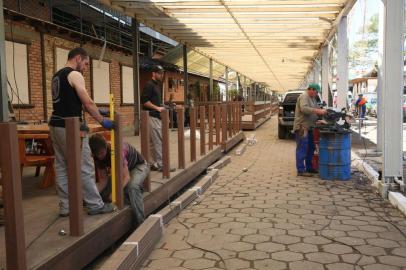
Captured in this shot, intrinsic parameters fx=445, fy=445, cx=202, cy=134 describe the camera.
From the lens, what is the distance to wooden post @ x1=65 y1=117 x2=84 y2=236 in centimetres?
355

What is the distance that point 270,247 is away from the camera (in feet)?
14.9

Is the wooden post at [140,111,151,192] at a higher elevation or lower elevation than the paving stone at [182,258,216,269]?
higher

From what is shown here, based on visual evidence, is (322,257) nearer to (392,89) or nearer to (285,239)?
(285,239)

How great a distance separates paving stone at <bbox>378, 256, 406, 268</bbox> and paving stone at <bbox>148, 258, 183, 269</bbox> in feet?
6.21

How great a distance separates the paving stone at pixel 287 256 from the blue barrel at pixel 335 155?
12.7ft

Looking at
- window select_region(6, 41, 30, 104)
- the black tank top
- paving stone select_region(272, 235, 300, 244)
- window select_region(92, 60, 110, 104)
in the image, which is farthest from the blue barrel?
window select_region(92, 60, 110, 104)

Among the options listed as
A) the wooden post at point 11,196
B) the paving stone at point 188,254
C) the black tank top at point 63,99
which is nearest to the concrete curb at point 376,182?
the paving stone at point 188,254

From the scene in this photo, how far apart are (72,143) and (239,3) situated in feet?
24.6

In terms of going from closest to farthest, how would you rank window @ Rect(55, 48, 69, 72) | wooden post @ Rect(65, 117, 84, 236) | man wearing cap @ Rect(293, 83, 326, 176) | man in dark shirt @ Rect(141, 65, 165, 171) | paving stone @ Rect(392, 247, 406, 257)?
1. wooden post @ Rect(65, 117, 84, 236)
2. paving stone @ Rect(392, 247, 406, 257)
3. man in dark shirt @ Rect(141, 65, 165, 171)
4. man wearing cap @ Rect(293, 83, 326, 176)
5. window @ Rect(55, 48, 69, 72)

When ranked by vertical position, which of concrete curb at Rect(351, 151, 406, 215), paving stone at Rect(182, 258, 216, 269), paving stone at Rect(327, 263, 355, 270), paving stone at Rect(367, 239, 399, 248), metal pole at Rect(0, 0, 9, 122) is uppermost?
metal pole at Rect(0, 0, 9, 122)

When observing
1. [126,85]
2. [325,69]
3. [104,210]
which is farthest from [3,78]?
[325,69]

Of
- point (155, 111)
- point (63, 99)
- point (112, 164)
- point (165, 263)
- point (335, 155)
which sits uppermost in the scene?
point (63, 99)

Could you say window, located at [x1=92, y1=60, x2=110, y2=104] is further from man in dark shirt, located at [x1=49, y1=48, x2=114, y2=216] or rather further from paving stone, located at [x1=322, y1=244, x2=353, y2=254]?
paving stone, located at [x1=322, y1=244, x2=353, y2=254]

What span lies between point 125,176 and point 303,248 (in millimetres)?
2015
